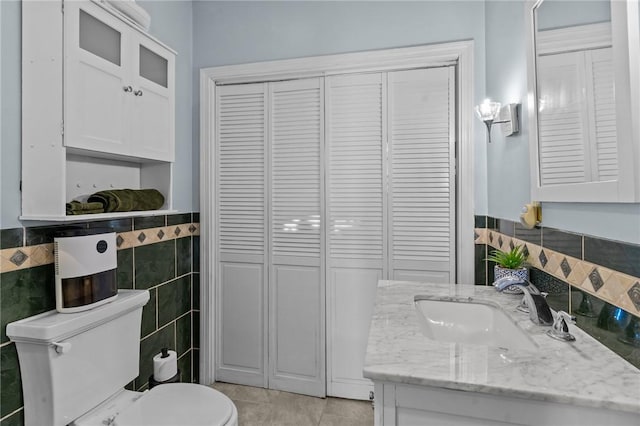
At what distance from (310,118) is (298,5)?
0.70 metres

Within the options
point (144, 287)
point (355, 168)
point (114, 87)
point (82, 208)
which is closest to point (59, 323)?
point (82, 208)

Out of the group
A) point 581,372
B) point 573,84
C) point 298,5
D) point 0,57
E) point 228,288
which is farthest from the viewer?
point 228,288

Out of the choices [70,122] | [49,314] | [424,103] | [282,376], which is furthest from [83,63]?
[282,376]

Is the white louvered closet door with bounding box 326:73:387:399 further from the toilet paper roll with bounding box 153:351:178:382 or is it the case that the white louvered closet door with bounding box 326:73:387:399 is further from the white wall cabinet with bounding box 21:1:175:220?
the white wall cabinet with bounding box 21:1:175:220

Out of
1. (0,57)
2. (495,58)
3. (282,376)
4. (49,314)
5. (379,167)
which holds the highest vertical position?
(495,58)

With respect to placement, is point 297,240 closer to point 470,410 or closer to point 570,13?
point 470,410

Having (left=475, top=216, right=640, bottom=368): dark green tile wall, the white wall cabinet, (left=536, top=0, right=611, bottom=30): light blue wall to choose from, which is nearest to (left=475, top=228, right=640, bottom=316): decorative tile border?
(left=475, top=216, right=640, bottom=368): dark green tile wall

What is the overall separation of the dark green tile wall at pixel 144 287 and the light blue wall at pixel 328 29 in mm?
898

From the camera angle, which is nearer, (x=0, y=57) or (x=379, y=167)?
(x=0, y=57)

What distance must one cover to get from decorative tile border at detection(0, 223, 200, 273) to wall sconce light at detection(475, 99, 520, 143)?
71.7 inches

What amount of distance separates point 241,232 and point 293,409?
1109mm

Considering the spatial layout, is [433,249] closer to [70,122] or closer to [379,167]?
[379,167]

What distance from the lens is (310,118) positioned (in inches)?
85.3

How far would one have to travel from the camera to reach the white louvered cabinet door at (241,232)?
2.25m
